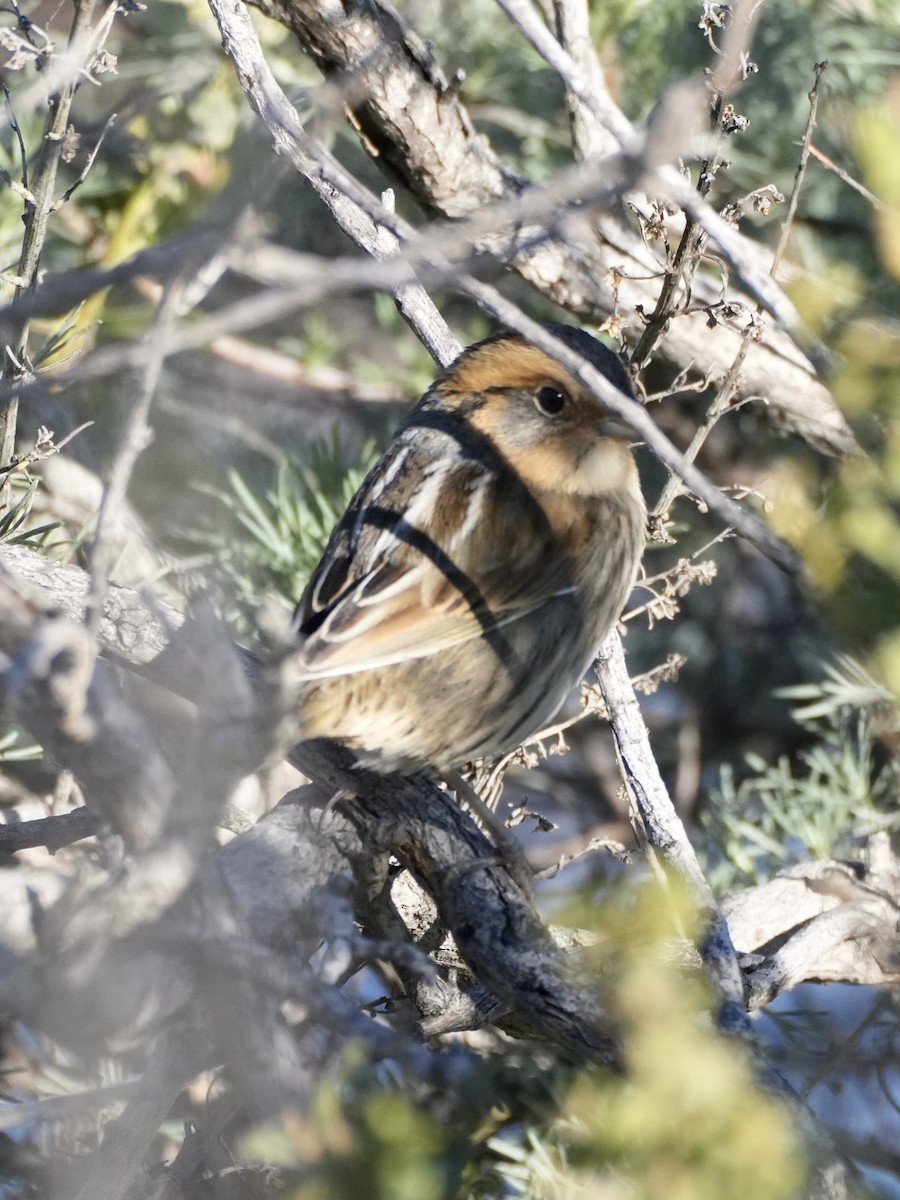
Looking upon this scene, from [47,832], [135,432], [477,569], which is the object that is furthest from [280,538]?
[135,432]

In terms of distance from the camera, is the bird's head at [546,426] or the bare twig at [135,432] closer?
the bare twig at [135,432]

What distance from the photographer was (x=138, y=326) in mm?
3416

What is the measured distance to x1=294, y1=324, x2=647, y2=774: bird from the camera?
240 cm

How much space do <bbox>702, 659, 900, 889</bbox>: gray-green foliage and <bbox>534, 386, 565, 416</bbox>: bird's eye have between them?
0.97 m

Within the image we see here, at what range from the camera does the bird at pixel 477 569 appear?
2.40 m

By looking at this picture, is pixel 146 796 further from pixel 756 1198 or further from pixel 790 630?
pixel 790 630

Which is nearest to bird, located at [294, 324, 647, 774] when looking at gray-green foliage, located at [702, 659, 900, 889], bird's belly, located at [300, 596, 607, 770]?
bird's belly, located at [300, 596, 607, 770]

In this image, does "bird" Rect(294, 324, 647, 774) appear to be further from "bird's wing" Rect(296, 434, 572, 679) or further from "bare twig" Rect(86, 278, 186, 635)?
"bare twig" Rect(86, 278, 186, 635)

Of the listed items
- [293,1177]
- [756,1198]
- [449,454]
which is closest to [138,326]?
[449,454]

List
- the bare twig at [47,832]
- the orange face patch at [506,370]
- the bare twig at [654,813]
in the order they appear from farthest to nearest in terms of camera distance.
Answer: the orange face patch at [506,370]
the bare twig at [47,832]
the bare twig at [654,813]

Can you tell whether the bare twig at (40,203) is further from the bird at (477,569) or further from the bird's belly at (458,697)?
the bird's belly at (458,697)

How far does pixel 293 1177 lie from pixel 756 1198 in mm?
466

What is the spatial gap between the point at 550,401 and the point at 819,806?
129 centimetres

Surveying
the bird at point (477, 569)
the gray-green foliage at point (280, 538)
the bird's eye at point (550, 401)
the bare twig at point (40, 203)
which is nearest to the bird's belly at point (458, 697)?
the bird at point (477, 569)
